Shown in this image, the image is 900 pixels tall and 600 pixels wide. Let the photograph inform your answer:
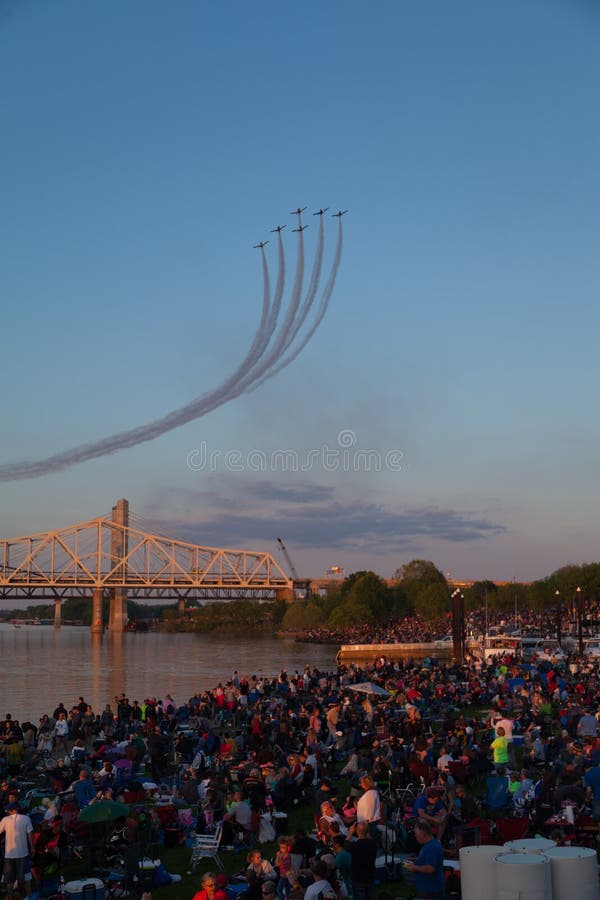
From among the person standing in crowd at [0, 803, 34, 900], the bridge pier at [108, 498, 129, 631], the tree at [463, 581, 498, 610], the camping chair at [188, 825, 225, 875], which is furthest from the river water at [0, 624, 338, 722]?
the bridge pier at [108, 498, 129, 631]

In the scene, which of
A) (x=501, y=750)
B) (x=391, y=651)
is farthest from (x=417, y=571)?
(x=501, y=750)

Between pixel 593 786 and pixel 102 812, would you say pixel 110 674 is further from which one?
pixel 593 786

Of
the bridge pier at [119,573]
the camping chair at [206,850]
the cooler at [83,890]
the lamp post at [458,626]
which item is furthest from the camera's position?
the bridge pier at [119,573]

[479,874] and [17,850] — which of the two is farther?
[17,850]

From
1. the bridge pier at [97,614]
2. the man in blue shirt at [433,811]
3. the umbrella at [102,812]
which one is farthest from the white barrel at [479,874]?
the bridge pier at [97,614]

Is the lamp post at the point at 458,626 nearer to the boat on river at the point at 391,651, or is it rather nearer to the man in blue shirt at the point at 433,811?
the boat on river at the point at 391,651

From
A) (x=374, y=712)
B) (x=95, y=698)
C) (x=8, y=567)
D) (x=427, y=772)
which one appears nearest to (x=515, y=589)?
(x=8, y=567)

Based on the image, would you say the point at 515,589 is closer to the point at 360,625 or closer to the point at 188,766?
the point at 360,625
